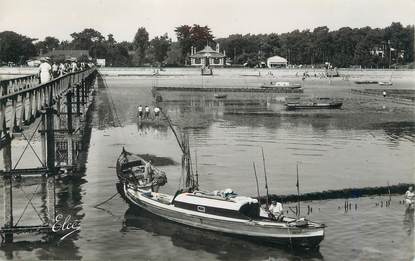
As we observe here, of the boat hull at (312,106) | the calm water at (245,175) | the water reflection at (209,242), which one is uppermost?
the boat hull at (312,106)

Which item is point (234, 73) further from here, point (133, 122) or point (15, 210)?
point (15, 210)

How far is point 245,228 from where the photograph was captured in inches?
1276

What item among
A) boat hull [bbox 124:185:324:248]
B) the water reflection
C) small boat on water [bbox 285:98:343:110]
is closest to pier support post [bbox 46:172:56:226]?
the water reflection

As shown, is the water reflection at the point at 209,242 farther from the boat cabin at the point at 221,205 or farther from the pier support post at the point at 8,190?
the pier support post at the point at 8,190

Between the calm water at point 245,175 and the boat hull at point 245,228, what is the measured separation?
0.48m

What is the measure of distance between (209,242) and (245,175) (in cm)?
1733

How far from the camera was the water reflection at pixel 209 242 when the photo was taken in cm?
3072

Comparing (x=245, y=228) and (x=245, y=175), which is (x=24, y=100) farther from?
(x=245, y=175)

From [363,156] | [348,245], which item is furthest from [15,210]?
[363,156]

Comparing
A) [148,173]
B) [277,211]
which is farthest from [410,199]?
[148,173]

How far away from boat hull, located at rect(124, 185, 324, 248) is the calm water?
0.48m

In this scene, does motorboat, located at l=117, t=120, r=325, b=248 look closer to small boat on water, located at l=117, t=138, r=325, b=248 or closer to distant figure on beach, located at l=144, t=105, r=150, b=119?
small boat on water, located at l=117, t=138, r=325, b=248

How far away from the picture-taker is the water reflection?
30.7 meters

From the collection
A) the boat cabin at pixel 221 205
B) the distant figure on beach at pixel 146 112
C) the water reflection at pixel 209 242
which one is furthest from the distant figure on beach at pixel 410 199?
the distant figure on beach at pixel 146 112
